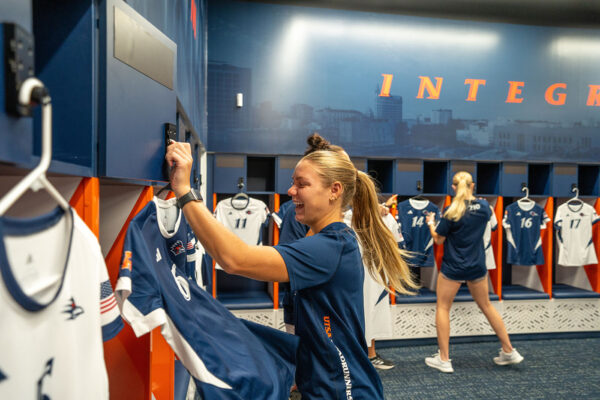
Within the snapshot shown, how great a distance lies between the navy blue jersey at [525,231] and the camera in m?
4.72

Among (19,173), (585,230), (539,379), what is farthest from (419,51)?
(19,173)

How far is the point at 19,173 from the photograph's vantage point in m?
0.72

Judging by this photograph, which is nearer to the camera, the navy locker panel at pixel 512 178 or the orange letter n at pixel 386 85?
the navy locker panel at pixel 512 178

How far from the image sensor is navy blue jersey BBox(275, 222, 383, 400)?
118 cm

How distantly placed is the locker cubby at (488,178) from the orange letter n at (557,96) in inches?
54.2

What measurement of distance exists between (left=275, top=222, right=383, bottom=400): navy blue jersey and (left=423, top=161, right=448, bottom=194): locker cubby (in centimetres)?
384

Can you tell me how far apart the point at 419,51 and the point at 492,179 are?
192cm

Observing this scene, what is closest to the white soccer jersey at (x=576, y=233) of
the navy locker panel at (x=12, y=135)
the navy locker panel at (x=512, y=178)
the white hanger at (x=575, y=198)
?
the white hanger at (x=575, y=198)

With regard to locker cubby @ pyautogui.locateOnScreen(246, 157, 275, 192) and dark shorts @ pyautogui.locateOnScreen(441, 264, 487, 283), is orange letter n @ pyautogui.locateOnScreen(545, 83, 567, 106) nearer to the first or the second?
dark shorts @ pyautogui.locateOnScreen(441, 264, 487, 283)

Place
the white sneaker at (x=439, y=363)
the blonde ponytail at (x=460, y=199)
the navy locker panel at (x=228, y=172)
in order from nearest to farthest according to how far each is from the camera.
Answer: the blonde ponytail at (x=460, y=199) < the white sneaker at (x=439, y=363) < the navy locker panel at (x=228, y=172)

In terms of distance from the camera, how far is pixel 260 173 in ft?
16.0

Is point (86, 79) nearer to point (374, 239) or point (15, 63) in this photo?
point (15, 63)

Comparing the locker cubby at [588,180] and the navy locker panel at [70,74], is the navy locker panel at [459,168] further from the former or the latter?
the navy locker panel at [70,74]

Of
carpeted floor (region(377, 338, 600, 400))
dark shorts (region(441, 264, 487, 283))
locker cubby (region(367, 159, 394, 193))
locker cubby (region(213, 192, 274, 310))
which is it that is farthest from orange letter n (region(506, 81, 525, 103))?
locker cubby (region(213, 192, 274, 310))
